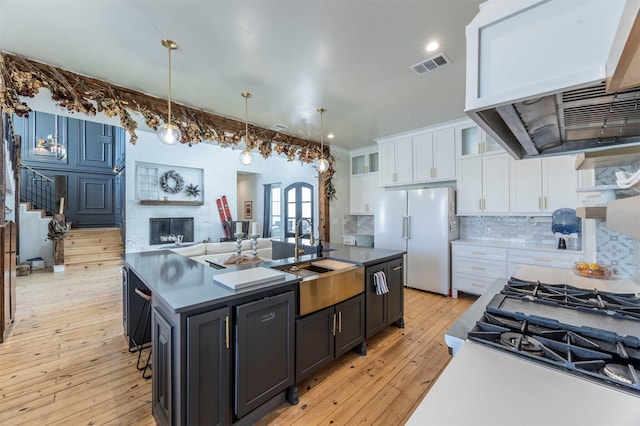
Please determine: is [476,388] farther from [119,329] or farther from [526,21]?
[119,329]

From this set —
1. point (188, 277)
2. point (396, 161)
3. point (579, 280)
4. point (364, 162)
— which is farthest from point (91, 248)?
point (579, 280)

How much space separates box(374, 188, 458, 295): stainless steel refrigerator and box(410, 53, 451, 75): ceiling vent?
1944 mm

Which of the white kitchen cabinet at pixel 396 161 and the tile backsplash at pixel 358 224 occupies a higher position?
the white kitchen cabinet at pixel 396 161

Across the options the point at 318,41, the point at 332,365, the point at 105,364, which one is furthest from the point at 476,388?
the point at 105,364

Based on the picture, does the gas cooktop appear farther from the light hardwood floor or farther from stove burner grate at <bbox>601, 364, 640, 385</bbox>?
the light hardwood floor

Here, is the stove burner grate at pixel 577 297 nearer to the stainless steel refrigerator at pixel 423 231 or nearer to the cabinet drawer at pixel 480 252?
the cabinet drawer at pixel 480 252

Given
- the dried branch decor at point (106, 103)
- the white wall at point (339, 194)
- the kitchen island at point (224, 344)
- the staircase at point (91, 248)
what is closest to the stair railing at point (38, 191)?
the staircase at point (91, 248)

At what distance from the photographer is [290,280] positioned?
1.82 meters

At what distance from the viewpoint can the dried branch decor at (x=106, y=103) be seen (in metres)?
2.22

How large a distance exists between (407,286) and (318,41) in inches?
151

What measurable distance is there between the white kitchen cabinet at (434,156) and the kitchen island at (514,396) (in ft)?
12.6

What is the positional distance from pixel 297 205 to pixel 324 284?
555 centimetres

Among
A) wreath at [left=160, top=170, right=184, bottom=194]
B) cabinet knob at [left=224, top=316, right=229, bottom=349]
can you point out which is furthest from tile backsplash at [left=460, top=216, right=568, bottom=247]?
wreath at [left=160, top=170, right=184, bottom=194]

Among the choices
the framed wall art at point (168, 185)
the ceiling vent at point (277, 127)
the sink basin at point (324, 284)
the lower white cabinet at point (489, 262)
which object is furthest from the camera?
the framed wall art at point (168, 185)
